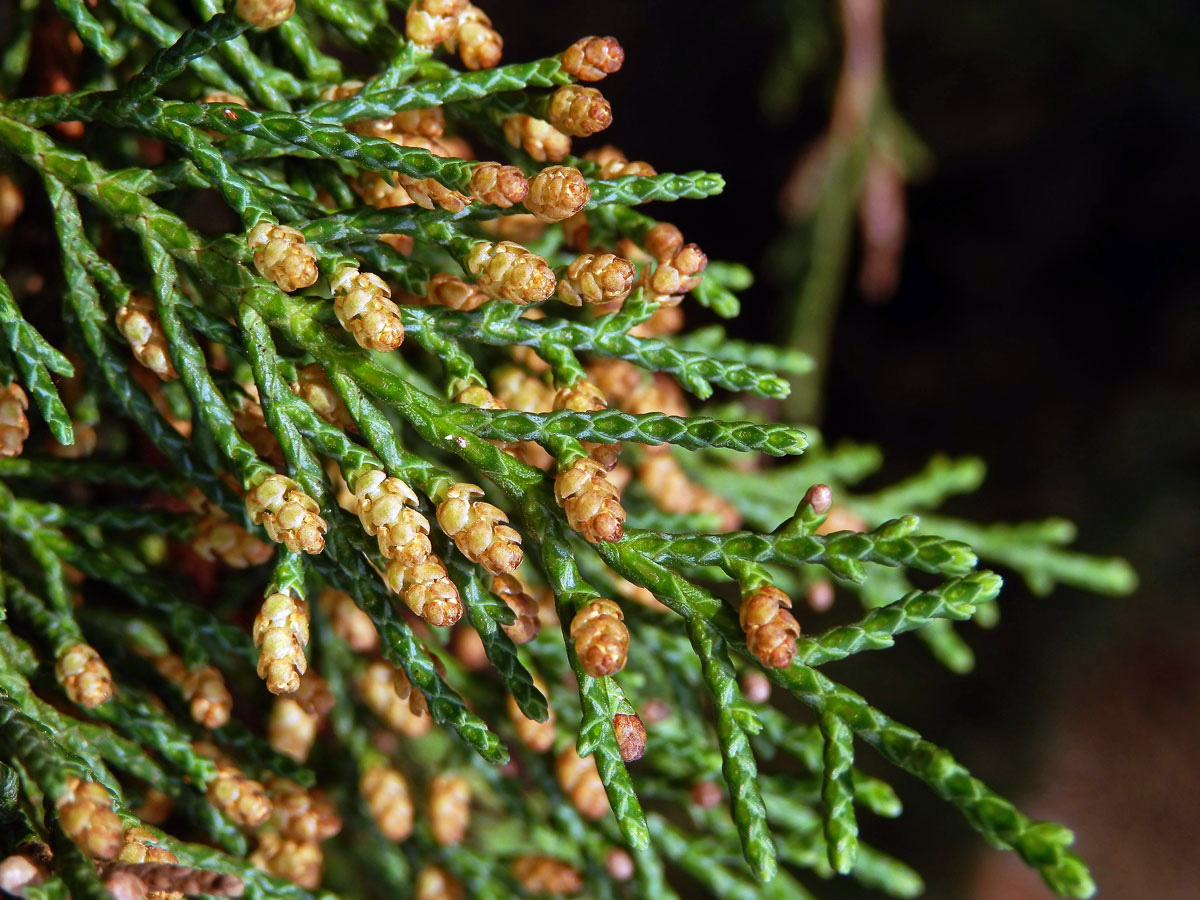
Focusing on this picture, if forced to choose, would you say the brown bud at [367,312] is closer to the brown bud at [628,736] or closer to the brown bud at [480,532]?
the brown bud at [480,532]

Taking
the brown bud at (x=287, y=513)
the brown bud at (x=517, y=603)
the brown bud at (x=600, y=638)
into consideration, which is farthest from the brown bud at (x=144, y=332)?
the brown bud at (x=600, y=638)

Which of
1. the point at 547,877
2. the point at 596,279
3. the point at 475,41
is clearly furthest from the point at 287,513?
the point at 547,877

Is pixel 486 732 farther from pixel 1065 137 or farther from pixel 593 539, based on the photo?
pixel 1065 137

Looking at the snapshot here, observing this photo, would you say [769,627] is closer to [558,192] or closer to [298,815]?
[558,192]

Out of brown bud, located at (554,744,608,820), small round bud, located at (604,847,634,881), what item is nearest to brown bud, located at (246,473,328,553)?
brown bud, located at (554,744,608,820)

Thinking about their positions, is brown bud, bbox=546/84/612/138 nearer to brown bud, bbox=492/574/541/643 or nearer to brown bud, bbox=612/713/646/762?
brown bud, bbox=492/574/541/643

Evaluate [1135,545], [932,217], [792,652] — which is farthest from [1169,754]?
[792,652]
